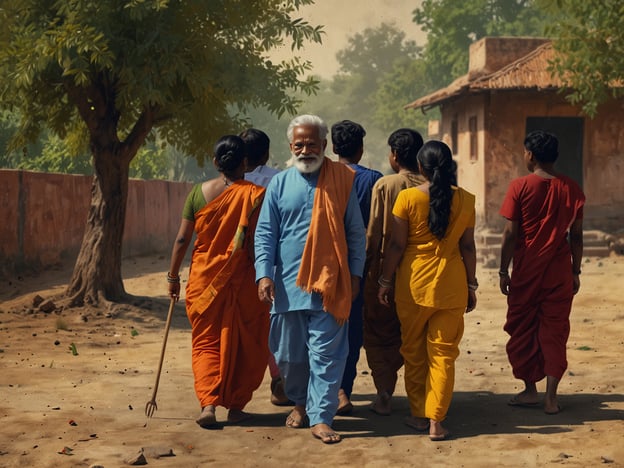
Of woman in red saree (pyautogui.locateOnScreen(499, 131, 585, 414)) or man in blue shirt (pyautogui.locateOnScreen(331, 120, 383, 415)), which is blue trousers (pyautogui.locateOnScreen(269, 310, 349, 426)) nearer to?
man in blue shirt (pyautogui.locateOnScreen(331, 120, 383, 415))

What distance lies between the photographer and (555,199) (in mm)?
6680

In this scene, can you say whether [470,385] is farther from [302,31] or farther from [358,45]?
[358,45]

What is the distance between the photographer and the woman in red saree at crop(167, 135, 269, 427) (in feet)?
20.6

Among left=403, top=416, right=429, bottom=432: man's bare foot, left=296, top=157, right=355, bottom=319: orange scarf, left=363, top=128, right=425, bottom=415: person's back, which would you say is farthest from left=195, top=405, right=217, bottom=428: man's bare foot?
left=403, top=416, right=429, bottom=432: man's bare foot

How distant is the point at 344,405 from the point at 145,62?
6.34 metres

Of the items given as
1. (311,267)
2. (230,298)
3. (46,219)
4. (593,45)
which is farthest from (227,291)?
(593,45)

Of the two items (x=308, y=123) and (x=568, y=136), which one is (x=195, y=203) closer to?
(x=308, y=123)

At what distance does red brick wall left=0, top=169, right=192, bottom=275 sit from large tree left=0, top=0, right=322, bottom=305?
2501mm

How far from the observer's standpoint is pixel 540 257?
6.70 metres

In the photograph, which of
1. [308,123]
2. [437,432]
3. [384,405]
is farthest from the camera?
[384,405]

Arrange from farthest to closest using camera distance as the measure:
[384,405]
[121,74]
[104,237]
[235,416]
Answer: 1. [104,237]
2. [121,74]
3. [384,405]
4. [235,416]

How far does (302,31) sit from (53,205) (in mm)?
6774

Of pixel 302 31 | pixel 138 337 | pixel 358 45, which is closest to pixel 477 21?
pixel 302 31

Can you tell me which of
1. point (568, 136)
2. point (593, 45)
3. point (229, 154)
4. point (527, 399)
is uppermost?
point (593, 45)
